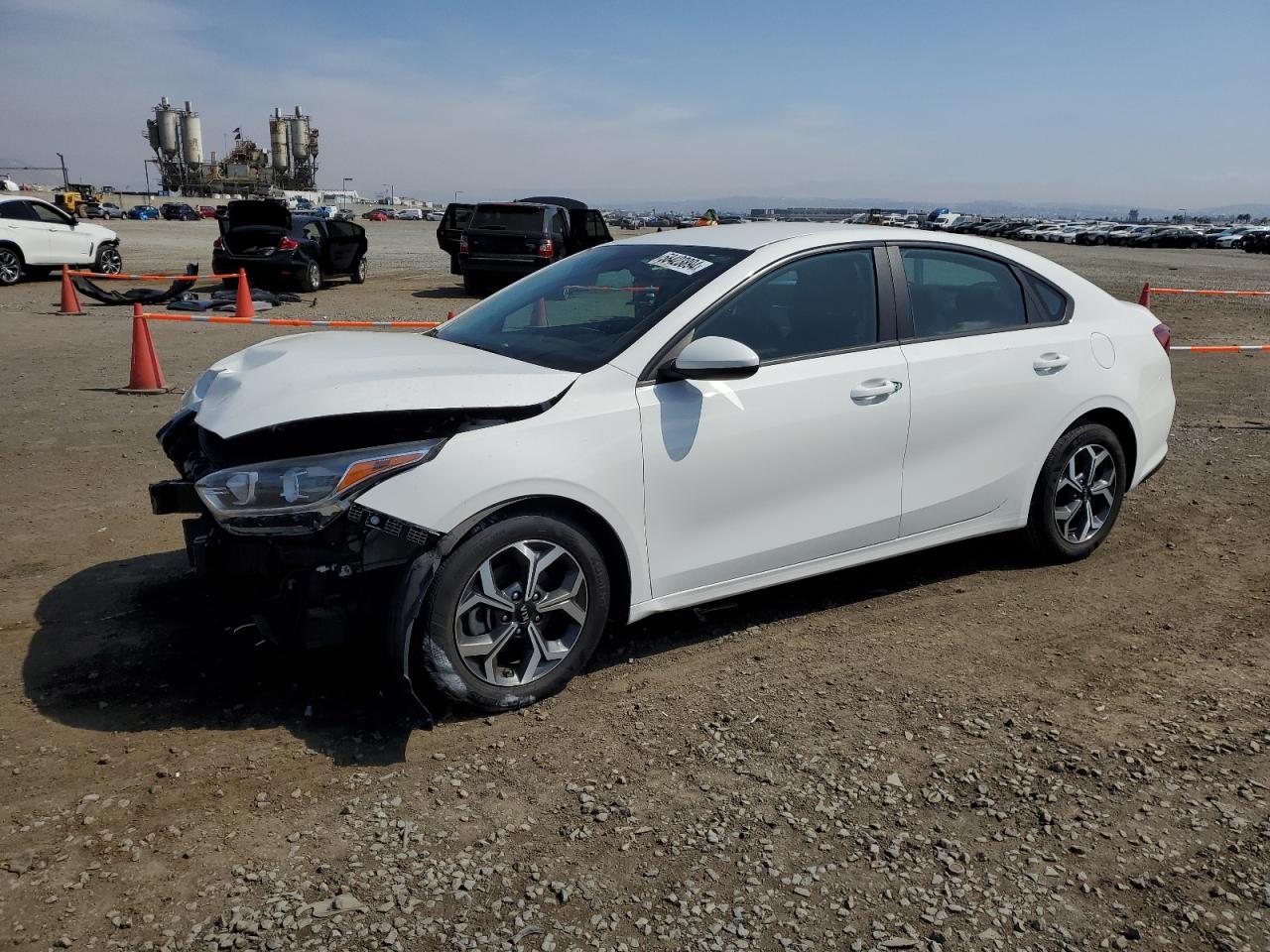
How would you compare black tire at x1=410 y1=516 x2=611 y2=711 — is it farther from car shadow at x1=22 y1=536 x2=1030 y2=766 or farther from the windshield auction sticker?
the windshield auction sticker

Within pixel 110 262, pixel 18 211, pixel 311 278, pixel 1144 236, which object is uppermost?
pixel 1144 236

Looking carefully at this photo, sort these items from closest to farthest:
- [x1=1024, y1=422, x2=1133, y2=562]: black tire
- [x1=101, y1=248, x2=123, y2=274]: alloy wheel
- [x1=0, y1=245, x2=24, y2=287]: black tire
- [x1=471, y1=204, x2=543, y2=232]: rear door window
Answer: [x1=1024, y1=422, x2=1133, y2=562]: black tire
[x1=471, y1=204, x2=543, y2=232]: rear door window
[x1=0, y1=245, x2=24, y2=287]: black tire
[x1=101, y1=248, x2=123, y2=274]: alloy wheel

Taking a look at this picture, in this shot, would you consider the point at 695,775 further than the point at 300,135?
No

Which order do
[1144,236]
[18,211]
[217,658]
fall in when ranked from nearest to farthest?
[217,658]
[18,211]
[1144,236]

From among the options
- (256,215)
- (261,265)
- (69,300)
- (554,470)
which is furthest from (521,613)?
(256,215)

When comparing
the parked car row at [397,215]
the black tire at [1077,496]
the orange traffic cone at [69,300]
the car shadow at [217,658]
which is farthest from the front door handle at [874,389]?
the parked car row at [397,215]

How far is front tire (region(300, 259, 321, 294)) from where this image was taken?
19.4 meters

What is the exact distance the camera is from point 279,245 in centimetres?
1883

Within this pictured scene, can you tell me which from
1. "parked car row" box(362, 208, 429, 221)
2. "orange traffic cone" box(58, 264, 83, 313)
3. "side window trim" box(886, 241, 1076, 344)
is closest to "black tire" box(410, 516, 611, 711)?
"side window trim" box(886, 241, 1076, 344)

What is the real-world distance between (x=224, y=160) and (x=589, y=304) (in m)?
142

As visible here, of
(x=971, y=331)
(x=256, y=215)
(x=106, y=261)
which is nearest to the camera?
(x=971, y=331)

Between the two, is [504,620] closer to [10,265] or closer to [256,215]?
[256,215]

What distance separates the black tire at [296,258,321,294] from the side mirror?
17.2 meters

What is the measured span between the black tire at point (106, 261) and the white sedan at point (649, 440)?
19.2m
